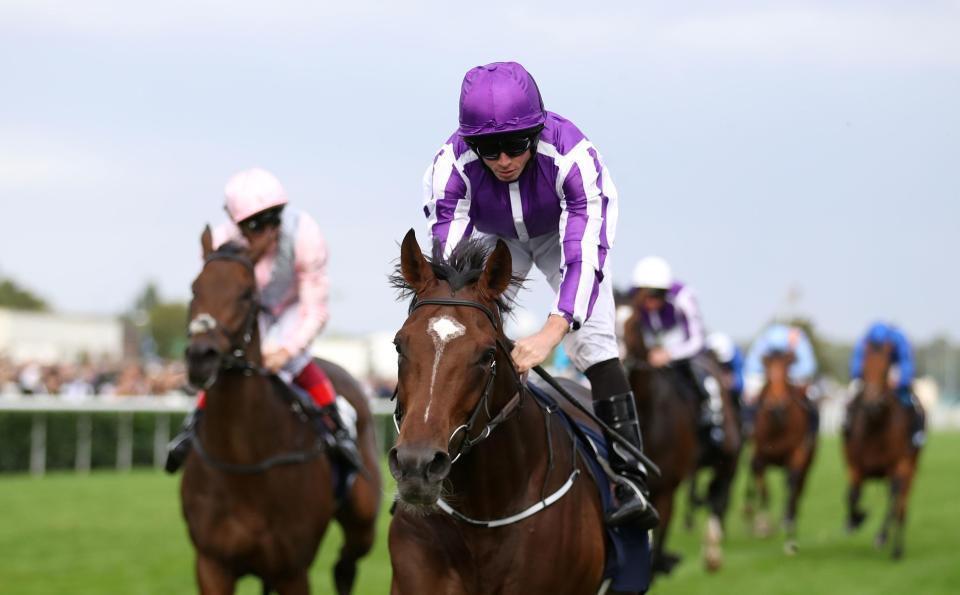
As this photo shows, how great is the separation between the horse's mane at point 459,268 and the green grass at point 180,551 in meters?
6.19

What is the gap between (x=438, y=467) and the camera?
3.45 meters

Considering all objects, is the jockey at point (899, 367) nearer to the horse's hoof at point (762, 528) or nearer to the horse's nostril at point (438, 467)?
the horse's hoof at point (762, 528)

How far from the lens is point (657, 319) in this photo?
36.8ft

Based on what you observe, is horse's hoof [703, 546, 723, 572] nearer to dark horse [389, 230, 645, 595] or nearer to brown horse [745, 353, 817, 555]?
brown horse [745, 353, 817, 555]

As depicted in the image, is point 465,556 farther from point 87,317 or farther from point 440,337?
point 87,317

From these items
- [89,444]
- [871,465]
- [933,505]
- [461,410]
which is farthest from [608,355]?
[89,444]

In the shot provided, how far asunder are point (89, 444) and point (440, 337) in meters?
17.5

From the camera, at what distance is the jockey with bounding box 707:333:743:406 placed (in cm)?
1424

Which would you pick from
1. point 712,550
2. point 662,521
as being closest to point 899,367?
point 712,550

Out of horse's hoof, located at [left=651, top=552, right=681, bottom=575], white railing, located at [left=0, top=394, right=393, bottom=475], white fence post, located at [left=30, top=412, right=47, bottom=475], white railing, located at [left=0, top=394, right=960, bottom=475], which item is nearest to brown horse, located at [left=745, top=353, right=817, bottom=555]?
white railing, located at [left=0, top=394, right=960, bottom=475]

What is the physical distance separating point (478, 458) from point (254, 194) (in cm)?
286

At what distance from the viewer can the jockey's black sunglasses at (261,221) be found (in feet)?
21.8

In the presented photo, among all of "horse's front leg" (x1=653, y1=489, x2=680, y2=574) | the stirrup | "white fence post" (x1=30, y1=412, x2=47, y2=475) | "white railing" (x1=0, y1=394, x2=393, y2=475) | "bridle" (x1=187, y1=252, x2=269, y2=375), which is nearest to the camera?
the stirrup

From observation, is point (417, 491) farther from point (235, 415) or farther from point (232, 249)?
point (232, 249)
